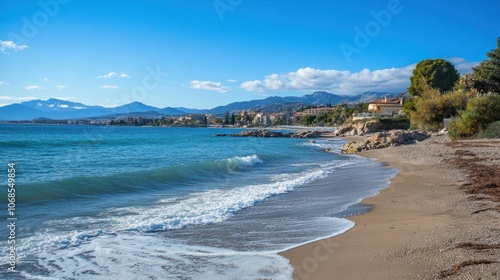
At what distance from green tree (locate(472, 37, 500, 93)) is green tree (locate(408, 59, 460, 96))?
33.3 feet

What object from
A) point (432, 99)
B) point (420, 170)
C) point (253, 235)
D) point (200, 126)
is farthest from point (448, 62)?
point (200, 126)

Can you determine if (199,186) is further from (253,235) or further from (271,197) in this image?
(253,235)

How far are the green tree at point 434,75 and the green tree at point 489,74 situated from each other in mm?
10144

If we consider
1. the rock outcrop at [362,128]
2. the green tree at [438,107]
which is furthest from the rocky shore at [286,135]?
the green tree at [438,107]

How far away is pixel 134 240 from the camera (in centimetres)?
719

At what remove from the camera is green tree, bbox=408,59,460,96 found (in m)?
57.1

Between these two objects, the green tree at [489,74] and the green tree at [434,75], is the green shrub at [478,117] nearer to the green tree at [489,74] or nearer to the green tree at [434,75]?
the green tree at [489,74]

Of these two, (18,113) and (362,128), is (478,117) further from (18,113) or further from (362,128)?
(18,113)

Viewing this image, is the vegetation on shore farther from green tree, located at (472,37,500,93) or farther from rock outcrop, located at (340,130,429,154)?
rock outcrop, located at (340,130,429,154)

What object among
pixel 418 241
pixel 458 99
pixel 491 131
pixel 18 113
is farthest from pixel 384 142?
pixel 18 113

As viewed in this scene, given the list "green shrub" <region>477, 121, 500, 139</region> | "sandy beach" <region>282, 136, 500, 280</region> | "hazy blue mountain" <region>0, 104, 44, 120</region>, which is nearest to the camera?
"sandy beach" <region>282, 136, 500, 280</region>

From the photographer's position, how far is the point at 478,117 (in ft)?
95.6

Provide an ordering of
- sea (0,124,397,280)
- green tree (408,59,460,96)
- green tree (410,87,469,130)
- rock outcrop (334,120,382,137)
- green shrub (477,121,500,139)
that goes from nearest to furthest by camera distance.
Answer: sea (0,124,397,280)
green shrub (477,121,500,139)
green tree (410,87,469,130)
green tree (408,59,460,96)
rock outcrop (334,120,382,137)

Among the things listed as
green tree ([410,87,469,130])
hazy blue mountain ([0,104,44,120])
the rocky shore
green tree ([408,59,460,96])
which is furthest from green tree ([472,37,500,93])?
hazy blue mountain ([0,104,44,120])
